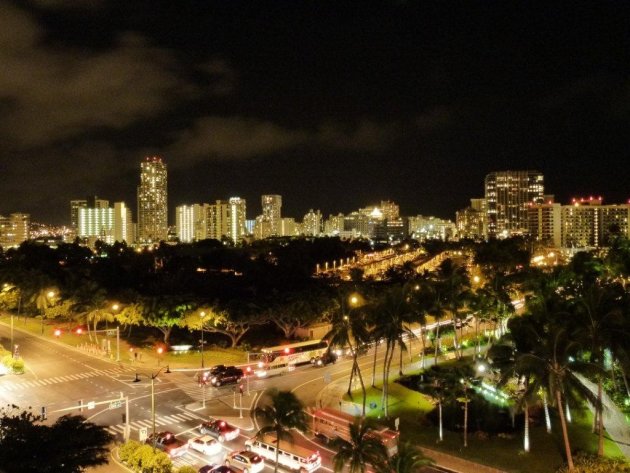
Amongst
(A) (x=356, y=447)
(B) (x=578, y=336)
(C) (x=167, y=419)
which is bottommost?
(C) (x=167, y=419)

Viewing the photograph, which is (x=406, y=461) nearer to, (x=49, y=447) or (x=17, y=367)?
(x=49, y=447)

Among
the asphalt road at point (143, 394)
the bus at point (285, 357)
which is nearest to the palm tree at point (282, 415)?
the asphalt road at point (143, 394)

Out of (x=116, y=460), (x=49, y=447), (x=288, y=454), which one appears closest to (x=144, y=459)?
(x=116, y=460)

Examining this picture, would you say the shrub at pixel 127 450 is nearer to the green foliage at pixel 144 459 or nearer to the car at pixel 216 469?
the green foliage at pixel 144 459

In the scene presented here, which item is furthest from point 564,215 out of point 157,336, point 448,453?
point 448,453

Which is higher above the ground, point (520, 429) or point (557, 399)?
point (557, 399)

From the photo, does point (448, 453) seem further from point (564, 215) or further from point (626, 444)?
point (564, 215)
